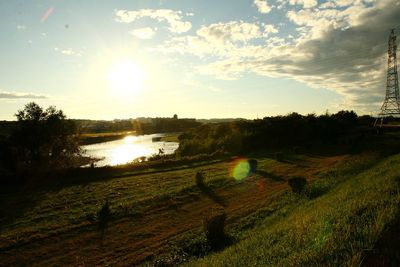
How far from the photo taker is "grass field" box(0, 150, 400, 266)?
942 centimetres

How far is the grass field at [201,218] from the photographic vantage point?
30.9ft

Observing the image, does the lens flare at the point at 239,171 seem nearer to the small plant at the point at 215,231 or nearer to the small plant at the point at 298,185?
the small plant at the point at 298,185

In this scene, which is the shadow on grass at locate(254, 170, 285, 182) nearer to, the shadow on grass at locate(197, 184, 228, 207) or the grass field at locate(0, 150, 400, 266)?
the grass field at locate(0, 150, 400, 266)

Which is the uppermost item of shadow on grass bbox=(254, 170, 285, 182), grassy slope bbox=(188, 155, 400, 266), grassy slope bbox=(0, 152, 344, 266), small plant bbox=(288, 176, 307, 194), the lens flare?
grassy slope bbox=(188, 155, 400, 266)

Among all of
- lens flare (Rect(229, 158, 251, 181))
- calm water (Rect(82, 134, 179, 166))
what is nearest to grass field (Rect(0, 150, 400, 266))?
lens flare (Rect(229, 158, 251, 181))

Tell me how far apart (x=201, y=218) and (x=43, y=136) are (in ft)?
140

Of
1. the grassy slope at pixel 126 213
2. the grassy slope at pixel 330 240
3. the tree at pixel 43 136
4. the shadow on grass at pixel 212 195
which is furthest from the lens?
the tree at pixel 43 136

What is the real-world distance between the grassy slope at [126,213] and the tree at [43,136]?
73.7ft

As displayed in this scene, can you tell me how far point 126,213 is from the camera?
23688 mm

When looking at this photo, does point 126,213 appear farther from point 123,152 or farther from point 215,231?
point 123,152

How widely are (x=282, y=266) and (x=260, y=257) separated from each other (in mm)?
2067

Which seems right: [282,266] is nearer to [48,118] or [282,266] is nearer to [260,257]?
[260,257]

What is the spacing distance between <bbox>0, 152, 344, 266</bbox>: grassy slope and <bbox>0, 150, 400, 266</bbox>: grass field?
2.6 inches

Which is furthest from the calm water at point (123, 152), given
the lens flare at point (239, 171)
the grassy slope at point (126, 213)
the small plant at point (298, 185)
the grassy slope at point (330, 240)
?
the grassy slope at point (330, 240)
